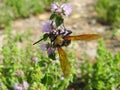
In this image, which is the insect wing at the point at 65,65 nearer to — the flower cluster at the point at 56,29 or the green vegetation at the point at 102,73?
the flower cluster at the point at 56,29

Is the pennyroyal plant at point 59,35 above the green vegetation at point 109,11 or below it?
below

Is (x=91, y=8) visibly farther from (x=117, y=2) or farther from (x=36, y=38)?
(x=36, y=38)

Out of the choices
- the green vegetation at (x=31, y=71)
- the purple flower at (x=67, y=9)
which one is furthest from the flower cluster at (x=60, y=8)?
the green vegetation at (x=31, y=71)

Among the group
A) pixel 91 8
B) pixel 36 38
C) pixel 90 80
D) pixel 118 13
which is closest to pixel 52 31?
pixel 90 80

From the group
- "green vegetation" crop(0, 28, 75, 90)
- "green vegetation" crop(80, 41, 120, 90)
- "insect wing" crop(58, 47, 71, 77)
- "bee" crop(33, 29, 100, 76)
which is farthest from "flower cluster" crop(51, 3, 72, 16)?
"green vegetation" crop(80, 41, 120, 90)

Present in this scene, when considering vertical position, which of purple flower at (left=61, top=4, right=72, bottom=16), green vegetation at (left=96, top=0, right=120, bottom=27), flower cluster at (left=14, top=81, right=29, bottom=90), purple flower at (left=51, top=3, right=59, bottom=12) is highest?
green vegetation at (left=96, top=0, right=120, bottom=27)

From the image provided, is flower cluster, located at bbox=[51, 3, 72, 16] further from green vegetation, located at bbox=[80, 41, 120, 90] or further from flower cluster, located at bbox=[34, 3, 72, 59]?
green vegetation, located at bbox=[80, 41, 120, 90]
